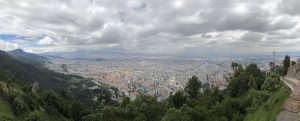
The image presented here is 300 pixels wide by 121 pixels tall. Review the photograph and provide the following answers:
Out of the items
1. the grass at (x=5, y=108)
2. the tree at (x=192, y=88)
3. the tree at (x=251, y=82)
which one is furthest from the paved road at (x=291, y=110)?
the tree at (x=192, y=88)

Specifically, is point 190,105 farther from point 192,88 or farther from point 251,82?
point 251,82

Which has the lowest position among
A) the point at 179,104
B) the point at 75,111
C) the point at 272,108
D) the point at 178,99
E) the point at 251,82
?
the point at 75,111

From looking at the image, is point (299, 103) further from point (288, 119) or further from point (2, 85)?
point (2, 85)

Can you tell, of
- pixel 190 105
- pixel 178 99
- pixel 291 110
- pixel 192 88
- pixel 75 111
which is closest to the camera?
pixel 291 110

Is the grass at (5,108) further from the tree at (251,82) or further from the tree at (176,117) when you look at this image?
the tree at (251,82)

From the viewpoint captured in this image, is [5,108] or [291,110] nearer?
[291,110]

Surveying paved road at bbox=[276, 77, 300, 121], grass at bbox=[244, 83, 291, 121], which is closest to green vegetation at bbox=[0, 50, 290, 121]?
grass at bbox=[244, 83, 291, 121]

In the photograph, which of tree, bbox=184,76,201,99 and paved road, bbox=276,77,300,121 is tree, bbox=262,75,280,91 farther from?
tree, bbox=184,76,201,99

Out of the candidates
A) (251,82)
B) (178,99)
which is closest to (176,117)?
(251,82)

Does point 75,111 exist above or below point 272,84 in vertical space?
below

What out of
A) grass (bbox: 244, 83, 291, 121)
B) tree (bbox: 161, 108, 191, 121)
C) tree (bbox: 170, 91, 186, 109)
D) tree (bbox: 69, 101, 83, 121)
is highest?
grass (bbox: 244, 83, 291, 121)
